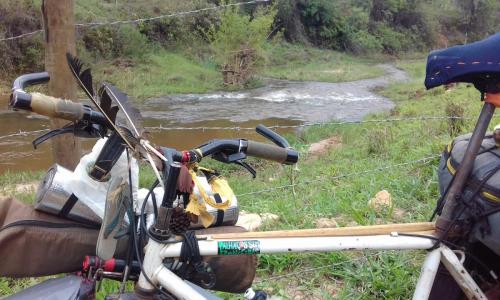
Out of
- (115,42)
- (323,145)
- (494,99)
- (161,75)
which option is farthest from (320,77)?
(494,99)

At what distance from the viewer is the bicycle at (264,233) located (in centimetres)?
110

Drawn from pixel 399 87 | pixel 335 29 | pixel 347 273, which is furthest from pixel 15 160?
pixel 335 29

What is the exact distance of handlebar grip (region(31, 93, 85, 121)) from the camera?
3.49 ft

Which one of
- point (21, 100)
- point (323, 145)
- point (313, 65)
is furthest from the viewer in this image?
point (313, 65)

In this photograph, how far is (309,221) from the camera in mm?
3012

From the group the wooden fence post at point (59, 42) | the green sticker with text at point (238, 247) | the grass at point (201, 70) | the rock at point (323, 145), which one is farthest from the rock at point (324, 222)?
the grass at point (201, 70)

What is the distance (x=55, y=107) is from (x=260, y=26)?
19763 millimetres

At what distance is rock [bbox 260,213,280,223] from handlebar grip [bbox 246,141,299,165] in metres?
1.80

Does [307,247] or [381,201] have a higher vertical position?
[307,247]

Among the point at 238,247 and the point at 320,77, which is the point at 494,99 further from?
the point at 320,77

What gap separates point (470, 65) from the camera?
1.30 meters

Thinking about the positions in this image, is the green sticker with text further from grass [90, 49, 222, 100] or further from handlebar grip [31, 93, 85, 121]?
grass [90, 49, 222, 100]

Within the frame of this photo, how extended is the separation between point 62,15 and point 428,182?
2589 mm

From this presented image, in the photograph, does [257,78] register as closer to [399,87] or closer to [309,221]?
[399,87]
